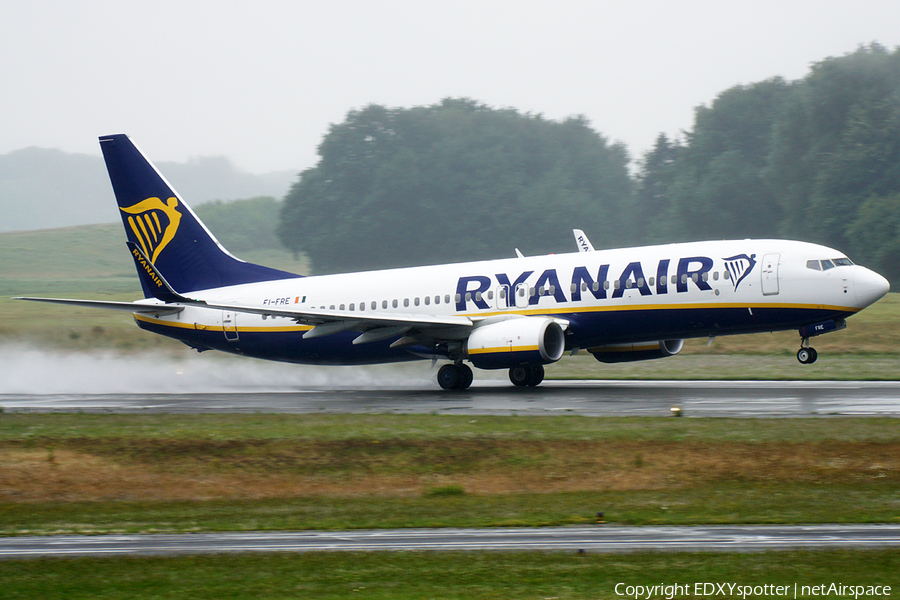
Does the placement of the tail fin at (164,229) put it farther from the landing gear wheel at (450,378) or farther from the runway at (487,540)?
the runway at (487,540)

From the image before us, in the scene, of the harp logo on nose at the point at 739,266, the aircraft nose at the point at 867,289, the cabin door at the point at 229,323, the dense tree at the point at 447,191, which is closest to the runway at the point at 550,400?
the cabin door at the point at 229,323

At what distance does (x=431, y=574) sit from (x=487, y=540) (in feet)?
5.44

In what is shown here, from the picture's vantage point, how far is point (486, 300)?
29.6m

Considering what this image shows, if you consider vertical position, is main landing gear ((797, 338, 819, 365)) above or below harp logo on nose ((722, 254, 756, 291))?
below

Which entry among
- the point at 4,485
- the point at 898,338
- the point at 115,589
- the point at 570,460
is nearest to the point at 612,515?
the point at 570,460

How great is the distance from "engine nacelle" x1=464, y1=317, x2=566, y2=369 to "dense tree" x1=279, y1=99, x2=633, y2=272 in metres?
66.4

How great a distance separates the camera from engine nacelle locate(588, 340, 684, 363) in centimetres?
3009

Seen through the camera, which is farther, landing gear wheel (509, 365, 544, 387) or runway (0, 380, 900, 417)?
landing gear wheel (509, 365, 544, 387)

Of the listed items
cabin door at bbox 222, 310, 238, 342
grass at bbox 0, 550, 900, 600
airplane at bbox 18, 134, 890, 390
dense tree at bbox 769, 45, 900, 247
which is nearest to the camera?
grass at bbox 0, 550, 900, 600

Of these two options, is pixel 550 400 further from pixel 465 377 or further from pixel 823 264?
pixel 823 264

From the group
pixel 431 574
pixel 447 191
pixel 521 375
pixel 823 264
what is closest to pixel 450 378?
pixel 521 375

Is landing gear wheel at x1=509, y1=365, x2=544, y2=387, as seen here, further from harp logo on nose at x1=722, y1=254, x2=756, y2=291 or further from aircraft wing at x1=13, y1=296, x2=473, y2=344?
harp logo on nose at x1=722, y1=254, x2=756, y2=291

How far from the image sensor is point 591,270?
2834cm
